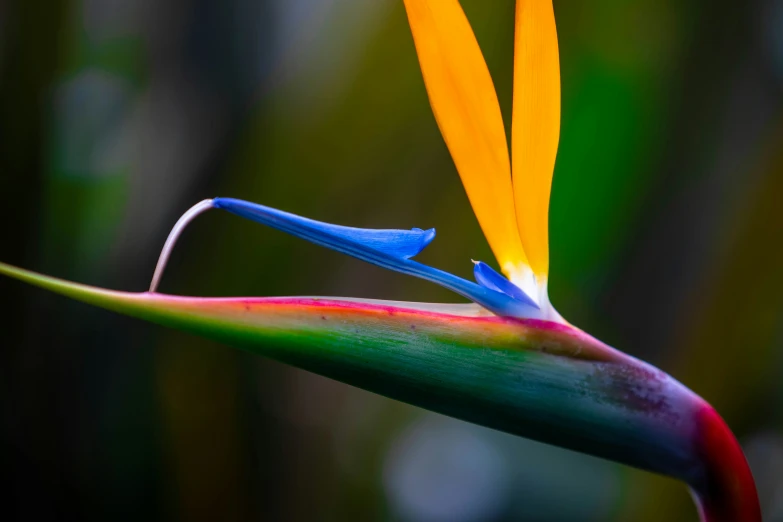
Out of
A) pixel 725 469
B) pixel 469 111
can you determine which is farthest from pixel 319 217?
pixel 725 469

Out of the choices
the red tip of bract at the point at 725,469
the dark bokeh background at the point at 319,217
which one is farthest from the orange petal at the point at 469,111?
the dark bokeh background at the point at 319,217

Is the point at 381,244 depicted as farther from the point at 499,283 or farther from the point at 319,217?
the point at 319,217

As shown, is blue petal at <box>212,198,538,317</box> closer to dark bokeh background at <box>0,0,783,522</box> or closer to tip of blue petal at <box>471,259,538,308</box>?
tip of blue petal at <box>471,259,538,308</box>

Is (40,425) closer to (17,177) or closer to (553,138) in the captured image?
(17,177)

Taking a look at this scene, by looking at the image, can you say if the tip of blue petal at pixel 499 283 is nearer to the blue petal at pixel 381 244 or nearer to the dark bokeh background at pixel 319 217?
the blue petal at pixel 381 244

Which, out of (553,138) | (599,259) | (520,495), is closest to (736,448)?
(553,138)

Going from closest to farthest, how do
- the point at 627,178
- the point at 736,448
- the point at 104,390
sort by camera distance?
the point at 736,448 → the point at 627,178 → the point at 104,390
